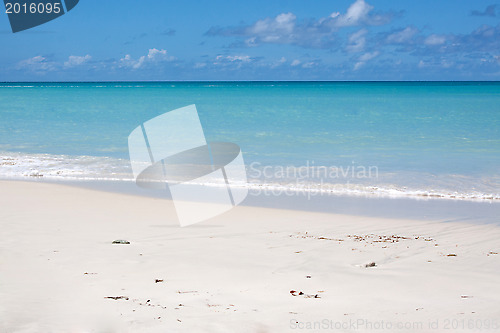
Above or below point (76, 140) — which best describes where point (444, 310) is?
above

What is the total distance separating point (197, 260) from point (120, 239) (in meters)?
1.20

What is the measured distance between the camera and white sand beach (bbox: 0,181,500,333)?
3.69m

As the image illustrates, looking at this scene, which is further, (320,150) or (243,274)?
(320,150)

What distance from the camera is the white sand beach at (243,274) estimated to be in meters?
3.69

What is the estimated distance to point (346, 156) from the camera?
14391 millimetres

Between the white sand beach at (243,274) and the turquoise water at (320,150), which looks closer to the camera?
the white sand beach at (243,274)

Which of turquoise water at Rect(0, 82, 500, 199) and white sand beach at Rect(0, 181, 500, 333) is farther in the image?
turquoise water at Rect(0, 82, 500, 199)

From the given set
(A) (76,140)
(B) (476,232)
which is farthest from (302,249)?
(A) (76,140)

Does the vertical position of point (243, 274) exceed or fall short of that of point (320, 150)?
it exceeds it

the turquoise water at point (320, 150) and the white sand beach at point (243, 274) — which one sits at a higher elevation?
the white sand beach at point (243, 274)

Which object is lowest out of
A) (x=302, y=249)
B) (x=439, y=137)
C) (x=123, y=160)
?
(x=439, y=137)

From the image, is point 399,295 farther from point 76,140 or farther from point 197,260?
point 76,140

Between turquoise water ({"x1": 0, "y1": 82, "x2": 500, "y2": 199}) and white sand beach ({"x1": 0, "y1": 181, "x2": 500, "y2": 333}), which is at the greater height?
white sand beach ({"x1": 0, "y1": 181, "x2": 500, "y2": 333})

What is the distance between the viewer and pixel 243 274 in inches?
185
